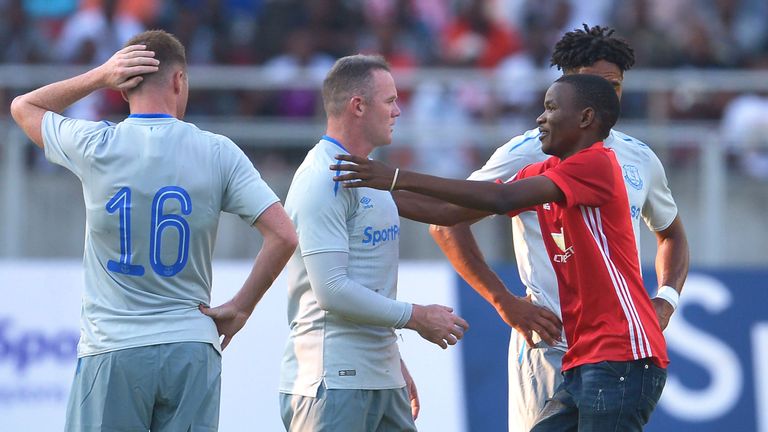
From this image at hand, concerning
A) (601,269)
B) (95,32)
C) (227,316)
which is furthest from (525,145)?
(95,32)

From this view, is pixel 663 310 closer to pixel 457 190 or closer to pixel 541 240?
pixel 541 240

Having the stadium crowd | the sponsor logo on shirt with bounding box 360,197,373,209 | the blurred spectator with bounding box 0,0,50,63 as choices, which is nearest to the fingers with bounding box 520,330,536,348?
the sponsor logo on shirt with bounding box 360,197,373,209

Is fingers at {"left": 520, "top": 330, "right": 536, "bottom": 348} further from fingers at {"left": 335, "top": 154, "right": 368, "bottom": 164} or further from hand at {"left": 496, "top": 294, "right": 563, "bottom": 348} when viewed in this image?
fingers at {"left": 335, "top": 154, "right": 368, "bottom": 164}

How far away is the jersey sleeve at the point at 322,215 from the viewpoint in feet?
16.6

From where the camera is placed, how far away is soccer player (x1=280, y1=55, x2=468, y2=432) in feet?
16.6

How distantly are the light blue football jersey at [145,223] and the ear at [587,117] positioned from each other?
1325 mm

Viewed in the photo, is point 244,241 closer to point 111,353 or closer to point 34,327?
point 34,327

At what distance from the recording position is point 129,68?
496cm

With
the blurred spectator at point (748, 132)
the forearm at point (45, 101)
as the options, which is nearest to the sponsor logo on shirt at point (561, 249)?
the forearm at point (45, 101)

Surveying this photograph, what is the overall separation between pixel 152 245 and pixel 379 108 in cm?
115

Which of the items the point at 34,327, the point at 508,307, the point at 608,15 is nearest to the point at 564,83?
the point at 508,307

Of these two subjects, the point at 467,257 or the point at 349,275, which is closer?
the point at 349,275

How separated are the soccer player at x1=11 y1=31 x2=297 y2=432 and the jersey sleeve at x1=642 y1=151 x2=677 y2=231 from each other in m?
1.78

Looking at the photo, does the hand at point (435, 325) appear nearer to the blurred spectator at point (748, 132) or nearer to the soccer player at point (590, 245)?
the soccer player at point (590, 245)
